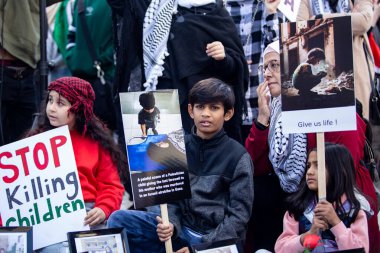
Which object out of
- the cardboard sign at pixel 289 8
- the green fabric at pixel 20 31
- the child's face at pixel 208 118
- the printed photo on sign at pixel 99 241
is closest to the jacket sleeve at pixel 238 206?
the child's face at pixel 208 118

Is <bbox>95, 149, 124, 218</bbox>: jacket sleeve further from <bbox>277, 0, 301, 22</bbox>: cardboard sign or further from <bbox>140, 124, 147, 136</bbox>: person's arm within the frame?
<bbox>277, 0, 301, 22</bbox>: cardboard sign

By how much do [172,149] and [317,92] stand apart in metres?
0.76

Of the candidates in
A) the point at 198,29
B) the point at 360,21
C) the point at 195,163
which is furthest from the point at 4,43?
the point at 360,21

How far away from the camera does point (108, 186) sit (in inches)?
194

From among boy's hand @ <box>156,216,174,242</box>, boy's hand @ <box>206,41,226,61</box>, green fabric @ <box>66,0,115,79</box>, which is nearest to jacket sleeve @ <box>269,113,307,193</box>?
boy's hand @ <box>206,41,226,61</box>

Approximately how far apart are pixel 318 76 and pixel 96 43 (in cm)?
287

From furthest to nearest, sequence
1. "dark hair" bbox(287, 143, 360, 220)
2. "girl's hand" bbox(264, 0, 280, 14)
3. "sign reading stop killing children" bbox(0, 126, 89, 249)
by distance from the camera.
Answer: "girl's hand" bbox(264, 0, 280, 14)
"sign reading stop killing children" bbox(0, 126, 89, 249)
"dark hair" bbox(287, 143, 360, 220)

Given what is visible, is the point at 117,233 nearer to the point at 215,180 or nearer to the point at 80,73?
the point at 215,180

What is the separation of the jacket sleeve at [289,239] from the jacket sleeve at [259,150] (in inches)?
23.4

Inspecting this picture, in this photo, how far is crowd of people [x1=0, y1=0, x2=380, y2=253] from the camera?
4398 millimetres

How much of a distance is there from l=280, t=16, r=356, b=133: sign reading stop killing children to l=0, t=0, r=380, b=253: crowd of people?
0.52ft

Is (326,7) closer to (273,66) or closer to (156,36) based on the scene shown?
(273,66)

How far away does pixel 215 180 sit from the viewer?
461 cm

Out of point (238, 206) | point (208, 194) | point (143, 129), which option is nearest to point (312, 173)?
point (238, 206)
